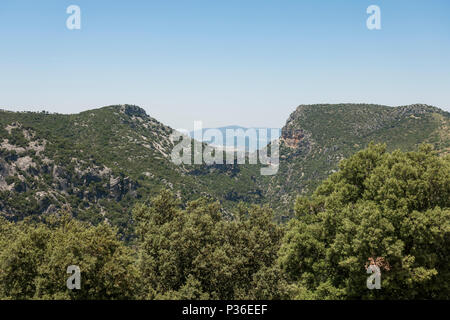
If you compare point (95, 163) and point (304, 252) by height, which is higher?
point (95, 163)

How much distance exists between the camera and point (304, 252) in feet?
97.0

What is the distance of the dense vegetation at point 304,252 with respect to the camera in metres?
23.7

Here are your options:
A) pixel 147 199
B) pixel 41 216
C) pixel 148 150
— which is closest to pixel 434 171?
pixel 41 216

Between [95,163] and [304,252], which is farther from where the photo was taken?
[95,163]

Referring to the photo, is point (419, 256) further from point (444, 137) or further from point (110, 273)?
point (444, 137)

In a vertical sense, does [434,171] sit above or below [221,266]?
above

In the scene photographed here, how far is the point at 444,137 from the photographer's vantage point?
146 meters

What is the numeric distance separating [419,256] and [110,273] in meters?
25.9

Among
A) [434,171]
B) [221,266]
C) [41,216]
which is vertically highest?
[434,171]

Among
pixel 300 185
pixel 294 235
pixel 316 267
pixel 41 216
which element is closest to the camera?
pixel 316 267

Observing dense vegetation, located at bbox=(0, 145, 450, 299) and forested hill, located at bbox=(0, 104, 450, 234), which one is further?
forested hill, located at bbox=(0, 104, 450, 234)

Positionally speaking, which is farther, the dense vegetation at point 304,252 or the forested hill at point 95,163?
the forested hill at point 95,163

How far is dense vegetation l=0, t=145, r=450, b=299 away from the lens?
23.7m
